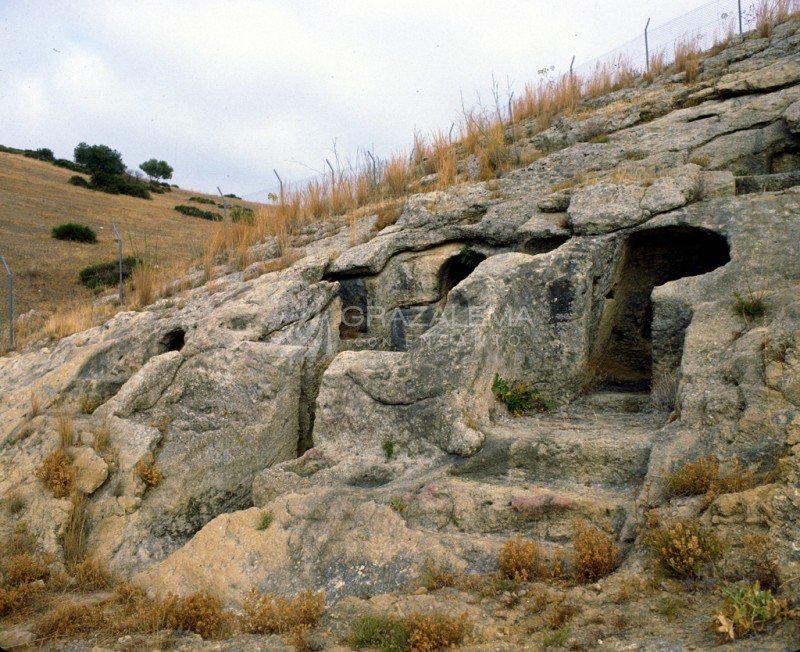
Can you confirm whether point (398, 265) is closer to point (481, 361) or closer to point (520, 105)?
point (481, 361)

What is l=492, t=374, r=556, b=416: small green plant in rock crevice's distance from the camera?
7512 mm

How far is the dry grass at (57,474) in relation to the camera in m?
7.20

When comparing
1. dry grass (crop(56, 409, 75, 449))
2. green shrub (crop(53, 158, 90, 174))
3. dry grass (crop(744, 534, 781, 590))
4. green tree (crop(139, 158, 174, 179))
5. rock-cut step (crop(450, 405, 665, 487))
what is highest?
green tree (crop(139, 158, 174, 179))

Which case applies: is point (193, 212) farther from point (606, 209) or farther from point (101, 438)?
point (606, 209)

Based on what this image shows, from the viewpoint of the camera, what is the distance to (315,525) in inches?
233

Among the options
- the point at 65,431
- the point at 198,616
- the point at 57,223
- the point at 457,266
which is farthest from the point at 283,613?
the point at 57,223

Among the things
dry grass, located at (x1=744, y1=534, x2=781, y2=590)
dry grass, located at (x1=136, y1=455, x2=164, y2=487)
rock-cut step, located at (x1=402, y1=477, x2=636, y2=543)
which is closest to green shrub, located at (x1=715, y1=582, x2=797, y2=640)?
dry grass, located at (x1=744, y1=534, x2=781, y2=590)

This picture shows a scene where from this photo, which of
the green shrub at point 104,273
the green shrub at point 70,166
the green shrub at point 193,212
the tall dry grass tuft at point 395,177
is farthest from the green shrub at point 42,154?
the tall dry grass tuft at point 395,177

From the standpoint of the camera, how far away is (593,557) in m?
4.45

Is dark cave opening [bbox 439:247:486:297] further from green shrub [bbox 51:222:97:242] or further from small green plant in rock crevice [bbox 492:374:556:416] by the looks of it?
green shrub [bbox 51:222:97:242]

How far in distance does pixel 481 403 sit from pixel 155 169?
216 ft

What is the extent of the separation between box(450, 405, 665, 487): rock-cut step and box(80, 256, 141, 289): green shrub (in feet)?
65.7

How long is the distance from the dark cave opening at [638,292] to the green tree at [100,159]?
45.9 m

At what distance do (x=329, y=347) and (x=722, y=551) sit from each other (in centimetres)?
682
